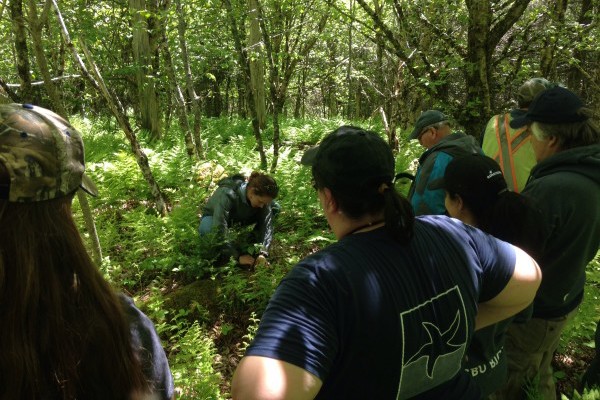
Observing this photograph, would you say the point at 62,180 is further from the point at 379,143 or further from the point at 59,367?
the point at 379,143

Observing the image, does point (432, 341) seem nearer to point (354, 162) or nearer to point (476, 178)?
point (354, 162)

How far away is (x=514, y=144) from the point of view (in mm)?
3607

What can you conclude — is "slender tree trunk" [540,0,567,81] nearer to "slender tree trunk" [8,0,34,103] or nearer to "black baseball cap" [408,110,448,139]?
"black baseball cap" [408,110,448,139]

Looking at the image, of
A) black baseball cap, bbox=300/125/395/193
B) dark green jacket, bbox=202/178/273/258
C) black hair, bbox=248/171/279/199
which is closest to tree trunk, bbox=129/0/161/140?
dark green jacket, bbox=202/178/273/258

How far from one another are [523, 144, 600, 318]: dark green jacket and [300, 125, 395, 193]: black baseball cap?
56.3 inches

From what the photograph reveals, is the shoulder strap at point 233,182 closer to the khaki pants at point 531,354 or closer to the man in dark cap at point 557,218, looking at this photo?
the man in dark cap at point 557,218

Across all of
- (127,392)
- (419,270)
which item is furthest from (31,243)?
(419,270)

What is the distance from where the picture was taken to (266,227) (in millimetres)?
5410

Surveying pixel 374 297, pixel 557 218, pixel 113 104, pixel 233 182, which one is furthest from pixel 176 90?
pixel 374 297

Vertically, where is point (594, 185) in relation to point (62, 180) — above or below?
below

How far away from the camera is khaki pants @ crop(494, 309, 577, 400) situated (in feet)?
8.48

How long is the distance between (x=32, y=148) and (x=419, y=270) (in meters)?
1.22

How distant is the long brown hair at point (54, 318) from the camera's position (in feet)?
3.34

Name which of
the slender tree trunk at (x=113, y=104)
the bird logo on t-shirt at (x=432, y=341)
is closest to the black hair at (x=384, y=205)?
the bird logo on t-shirt at (x=432, y=341)
